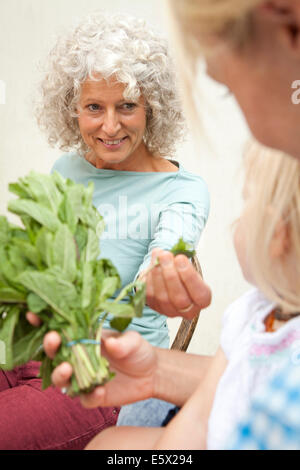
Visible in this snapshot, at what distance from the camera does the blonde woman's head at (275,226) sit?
685 mm

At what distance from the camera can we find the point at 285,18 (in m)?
0.45

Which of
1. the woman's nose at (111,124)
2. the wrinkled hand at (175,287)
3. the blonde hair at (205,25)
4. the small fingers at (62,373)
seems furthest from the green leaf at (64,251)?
the woman's nose at (111,124)

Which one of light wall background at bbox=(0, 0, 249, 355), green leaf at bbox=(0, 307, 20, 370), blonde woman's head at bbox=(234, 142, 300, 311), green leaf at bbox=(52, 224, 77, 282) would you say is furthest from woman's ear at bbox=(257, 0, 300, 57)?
light wall background at bbox=(0, 0, 249, 355)

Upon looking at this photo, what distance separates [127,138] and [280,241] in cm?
92

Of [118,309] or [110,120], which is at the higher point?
[110,120]

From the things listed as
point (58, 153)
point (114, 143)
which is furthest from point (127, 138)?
point (58, 153)

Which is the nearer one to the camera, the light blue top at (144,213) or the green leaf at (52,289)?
the green leaf at (52,289)

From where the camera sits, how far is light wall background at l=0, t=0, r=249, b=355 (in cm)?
255

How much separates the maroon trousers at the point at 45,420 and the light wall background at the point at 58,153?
1.26m

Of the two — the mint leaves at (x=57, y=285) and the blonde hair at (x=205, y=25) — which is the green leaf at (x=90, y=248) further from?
the blonde hair at (x=205, y=25)

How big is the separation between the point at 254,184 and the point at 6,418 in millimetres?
781

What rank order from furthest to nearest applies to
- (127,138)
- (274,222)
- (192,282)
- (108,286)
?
(127,138)
(192,282)
(108,286)
(274,222)

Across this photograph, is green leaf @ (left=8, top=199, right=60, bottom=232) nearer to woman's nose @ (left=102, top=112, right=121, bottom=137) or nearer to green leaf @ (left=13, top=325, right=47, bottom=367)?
green leaf @ (left=13, top=325, right=47, bottom=367)

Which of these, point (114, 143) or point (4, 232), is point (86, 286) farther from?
point (114, 143)
